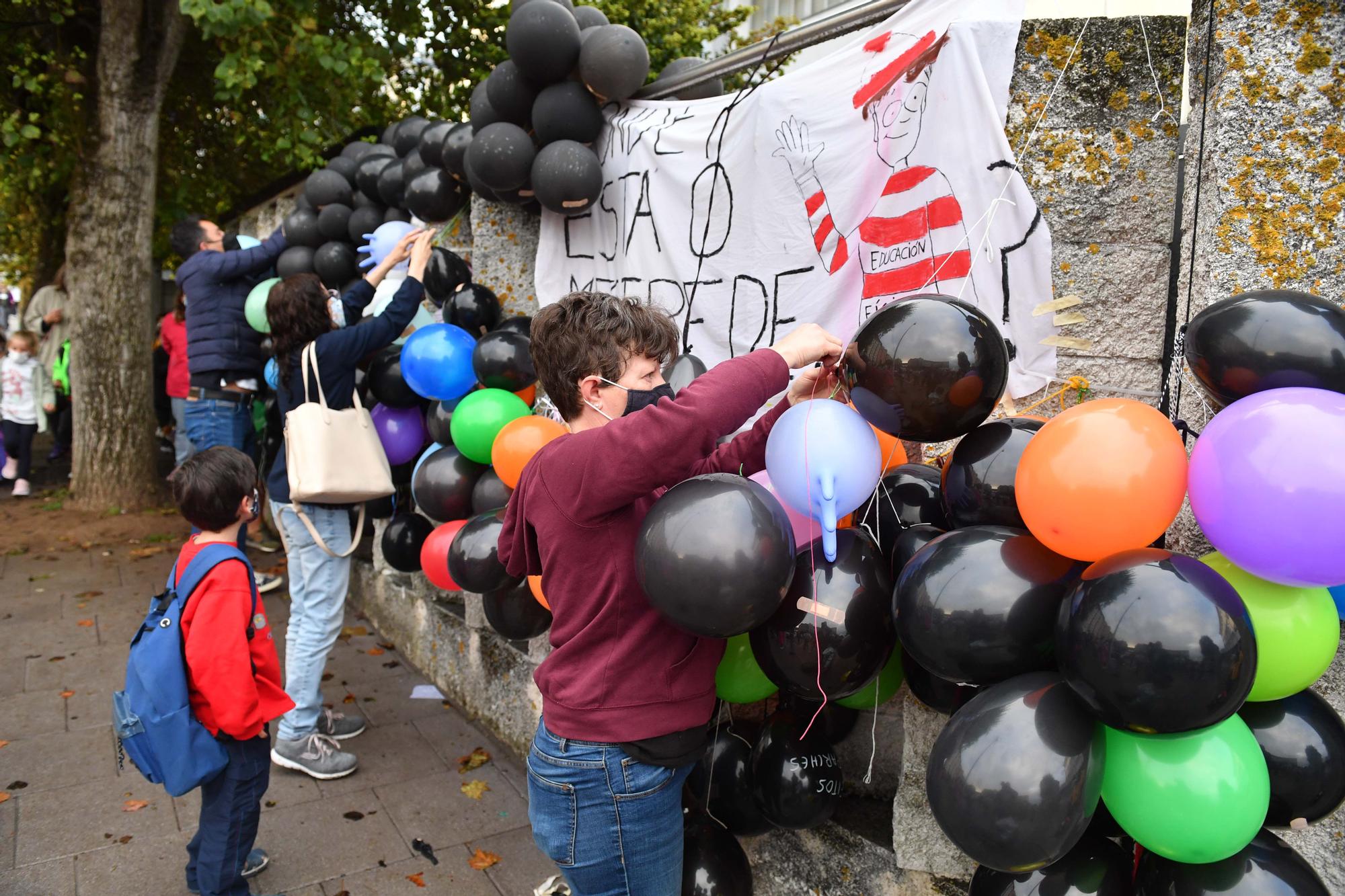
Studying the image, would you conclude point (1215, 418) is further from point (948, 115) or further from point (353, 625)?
point (353, 625)

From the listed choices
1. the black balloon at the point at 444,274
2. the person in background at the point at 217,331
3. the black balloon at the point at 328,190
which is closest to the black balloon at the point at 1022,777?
the black balloon at the point at 444,274

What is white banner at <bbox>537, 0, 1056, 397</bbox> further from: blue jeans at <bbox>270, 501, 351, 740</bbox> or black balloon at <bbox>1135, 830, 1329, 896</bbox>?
blue jeans at <bbox>270, 501, 351, 740</bbox>

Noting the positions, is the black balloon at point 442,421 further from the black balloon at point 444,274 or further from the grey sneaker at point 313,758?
the grey sneaker at point 313,758

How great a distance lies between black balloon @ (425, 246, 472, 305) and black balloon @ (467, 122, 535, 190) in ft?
2.16

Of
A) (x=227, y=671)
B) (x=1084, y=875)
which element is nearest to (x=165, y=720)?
(x=227, y=671)

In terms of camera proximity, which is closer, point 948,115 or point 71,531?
point 948,115

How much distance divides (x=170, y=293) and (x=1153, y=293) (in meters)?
14.2

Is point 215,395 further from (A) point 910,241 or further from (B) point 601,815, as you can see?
(B) point 601,815

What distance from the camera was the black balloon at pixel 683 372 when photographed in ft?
9.66

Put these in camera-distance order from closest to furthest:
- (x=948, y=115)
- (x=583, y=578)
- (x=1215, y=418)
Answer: (x=1215, y=418)
(x=583, y=578)
(x=948, y=115)

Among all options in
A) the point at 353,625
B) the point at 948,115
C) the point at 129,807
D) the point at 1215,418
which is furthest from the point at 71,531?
the point at 1215,418

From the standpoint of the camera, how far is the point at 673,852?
75.7 inches

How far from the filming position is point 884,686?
2191 millimetres

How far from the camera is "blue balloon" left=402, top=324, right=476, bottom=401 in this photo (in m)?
3.96
